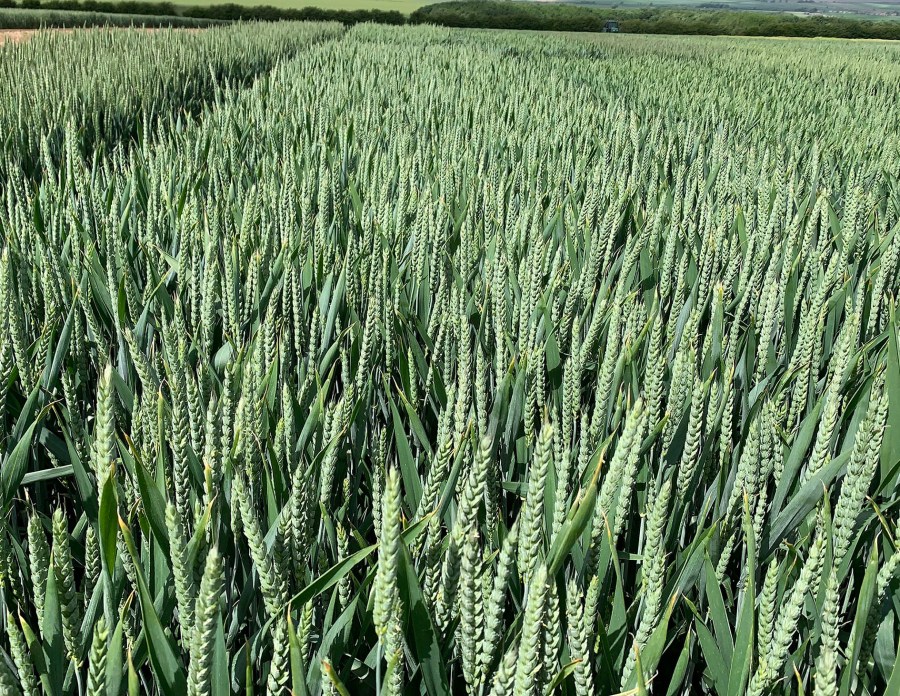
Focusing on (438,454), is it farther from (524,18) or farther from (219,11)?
(219,11)

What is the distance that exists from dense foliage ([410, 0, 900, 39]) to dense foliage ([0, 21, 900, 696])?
111 ft

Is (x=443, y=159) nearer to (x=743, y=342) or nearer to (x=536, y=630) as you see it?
(x=743, y=342)

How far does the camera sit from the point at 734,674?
23.9 inches

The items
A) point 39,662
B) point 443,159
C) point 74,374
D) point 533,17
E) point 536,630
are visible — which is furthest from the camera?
point 533,17

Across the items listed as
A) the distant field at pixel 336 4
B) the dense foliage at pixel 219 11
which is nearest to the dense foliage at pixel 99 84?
the dense foliage at pixel 219 11

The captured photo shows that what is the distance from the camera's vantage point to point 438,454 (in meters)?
0.68

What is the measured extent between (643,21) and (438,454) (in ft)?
121

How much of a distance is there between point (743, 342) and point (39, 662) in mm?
1241

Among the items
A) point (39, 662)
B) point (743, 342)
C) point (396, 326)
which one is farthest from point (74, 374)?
point (743, 342)

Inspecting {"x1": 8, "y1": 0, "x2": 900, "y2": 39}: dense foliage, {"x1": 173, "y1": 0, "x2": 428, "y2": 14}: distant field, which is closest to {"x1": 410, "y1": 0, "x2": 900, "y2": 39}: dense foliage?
{"x1": 8, "y1": 0, "x2": 900, "y2": 39}: dense foliage

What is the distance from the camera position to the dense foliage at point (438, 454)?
0.56m

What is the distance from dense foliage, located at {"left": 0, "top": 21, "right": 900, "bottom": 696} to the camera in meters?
0.56

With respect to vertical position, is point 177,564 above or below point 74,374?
above

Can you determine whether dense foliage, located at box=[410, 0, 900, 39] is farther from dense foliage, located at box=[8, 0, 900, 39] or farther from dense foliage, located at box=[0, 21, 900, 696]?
dense foliage, located at box=[0, 21, 900, 696]
